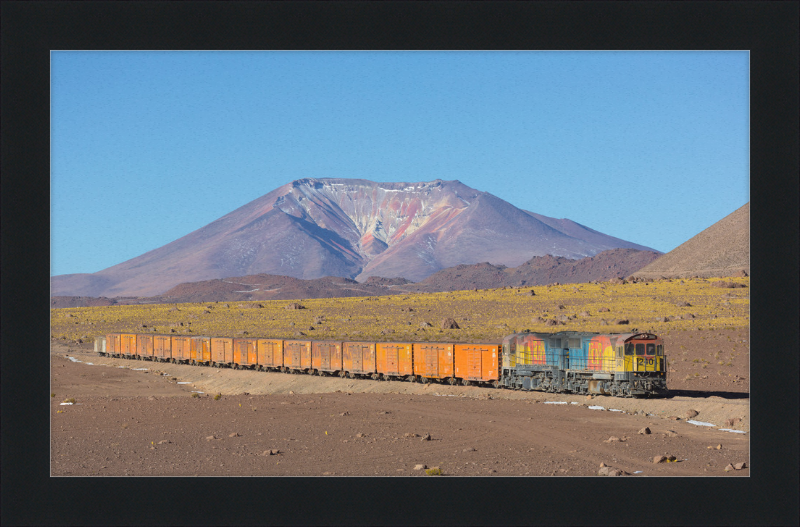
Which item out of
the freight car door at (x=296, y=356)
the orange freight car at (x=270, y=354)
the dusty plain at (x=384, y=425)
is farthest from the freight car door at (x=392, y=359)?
the orange freight car at (x=270, y=354)

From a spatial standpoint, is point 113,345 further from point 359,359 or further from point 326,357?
point 359,359

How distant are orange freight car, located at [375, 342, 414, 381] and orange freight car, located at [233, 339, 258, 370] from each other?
579 inches

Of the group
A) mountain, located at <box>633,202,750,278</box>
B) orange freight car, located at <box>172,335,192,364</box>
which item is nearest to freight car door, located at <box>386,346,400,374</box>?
orange freight car, located at <box>172,335,192,364</box>

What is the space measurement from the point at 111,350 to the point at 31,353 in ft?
226

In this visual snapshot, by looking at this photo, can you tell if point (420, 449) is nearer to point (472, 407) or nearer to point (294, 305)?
point (472, 407)

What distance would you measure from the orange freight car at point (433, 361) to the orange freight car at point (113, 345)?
147 feet

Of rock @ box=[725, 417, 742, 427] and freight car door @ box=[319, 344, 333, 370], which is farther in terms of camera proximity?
freight car door @ box=[319, 344, 333, 370]

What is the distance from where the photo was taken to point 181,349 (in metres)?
69.0

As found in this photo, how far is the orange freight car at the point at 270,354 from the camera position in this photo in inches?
2282

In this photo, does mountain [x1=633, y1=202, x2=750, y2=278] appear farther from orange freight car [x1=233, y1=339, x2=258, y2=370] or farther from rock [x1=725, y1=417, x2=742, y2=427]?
rock [x1=725, y1=417, x2=742, y2=427]

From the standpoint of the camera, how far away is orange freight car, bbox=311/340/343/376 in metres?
52.3

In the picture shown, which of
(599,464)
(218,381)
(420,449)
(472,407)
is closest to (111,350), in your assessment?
(218,381)

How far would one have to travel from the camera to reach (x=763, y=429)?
16.9 meters

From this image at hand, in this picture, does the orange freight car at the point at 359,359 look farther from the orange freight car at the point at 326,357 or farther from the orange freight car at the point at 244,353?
the orange freight car at the point at 244,353
